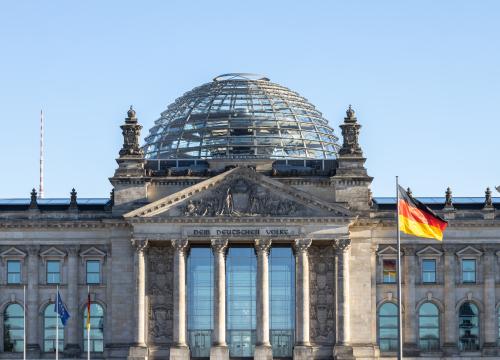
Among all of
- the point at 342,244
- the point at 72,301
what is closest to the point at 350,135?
the point at 342,244

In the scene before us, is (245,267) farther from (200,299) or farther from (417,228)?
(417,228)

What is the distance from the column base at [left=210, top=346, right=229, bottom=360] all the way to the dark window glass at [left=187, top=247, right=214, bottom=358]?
2.85 metres

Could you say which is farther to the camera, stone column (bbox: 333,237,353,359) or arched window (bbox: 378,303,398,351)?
arched window (bbox: 378,303,398,351)

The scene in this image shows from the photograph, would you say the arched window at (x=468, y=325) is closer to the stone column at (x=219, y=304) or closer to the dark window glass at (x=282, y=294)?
the dark window glass at (x=282, y=294)

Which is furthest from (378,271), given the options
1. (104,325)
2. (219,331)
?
(104,325)

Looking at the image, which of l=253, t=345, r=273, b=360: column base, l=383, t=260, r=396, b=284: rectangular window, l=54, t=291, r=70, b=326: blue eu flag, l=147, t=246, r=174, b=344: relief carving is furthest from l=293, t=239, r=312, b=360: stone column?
l=54, t=291, r=70, b=326: blue eu flag

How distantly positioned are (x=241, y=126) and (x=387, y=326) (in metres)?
22.9

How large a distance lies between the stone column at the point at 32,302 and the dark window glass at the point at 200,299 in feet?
42.2

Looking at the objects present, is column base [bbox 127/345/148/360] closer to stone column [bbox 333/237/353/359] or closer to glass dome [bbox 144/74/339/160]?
stone column [bbox 333/237/353/359]

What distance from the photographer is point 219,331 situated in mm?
124250

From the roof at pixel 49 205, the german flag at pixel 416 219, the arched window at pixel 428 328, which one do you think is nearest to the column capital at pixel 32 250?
the roof at pixel 49 205

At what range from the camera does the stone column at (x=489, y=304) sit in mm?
127938

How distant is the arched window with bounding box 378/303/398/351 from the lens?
422ft

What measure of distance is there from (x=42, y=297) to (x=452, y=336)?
34203mm
